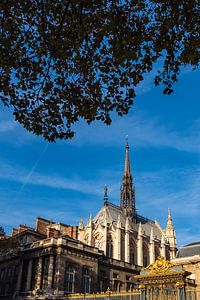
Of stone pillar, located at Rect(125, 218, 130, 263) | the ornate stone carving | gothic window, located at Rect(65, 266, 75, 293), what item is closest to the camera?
the ornate stone carving

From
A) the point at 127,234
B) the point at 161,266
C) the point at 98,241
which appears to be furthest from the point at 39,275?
the point at 127,234

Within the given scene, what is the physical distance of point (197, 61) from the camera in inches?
362

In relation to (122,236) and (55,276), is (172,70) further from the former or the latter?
(122,236)

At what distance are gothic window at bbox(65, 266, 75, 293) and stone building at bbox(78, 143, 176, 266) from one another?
23.8m

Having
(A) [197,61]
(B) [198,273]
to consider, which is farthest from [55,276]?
(A) [197,61]

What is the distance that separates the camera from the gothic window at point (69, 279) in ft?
105

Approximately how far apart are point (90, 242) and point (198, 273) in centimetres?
3070

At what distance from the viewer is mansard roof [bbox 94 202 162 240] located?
212 feet

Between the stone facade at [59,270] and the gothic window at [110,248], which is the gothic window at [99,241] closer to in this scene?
the gothic window at [110,248]

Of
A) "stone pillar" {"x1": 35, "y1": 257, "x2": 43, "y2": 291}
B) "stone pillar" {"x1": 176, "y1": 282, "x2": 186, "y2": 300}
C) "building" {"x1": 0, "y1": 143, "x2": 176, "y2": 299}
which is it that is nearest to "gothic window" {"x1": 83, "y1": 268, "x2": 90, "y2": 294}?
"building" {"x1": 0, "y1": 143, "x2": 176, "y2": 299}

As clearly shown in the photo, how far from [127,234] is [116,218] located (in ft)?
24.1

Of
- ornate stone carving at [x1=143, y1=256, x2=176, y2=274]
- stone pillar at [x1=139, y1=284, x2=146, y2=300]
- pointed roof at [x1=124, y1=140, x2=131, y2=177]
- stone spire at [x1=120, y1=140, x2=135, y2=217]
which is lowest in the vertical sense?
stone pillar at [x1=139, y1=284, x2=146, y2=300]

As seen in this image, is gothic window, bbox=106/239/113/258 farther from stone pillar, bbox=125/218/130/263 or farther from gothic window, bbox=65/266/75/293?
gothic window, bbox=65/266/75/293

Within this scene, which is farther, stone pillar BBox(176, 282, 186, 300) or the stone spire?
the stone spire
